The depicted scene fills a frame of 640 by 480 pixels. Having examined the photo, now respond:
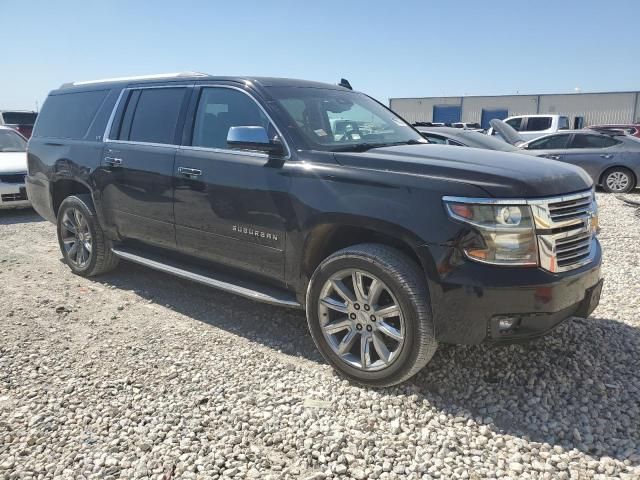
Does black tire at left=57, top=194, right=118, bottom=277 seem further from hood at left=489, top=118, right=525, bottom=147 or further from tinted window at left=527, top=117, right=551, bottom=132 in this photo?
tinted window at left=527, top=117, right=551, bottom=132

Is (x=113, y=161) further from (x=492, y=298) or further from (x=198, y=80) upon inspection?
(x=492, y=298)

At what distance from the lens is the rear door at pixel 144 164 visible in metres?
4.26

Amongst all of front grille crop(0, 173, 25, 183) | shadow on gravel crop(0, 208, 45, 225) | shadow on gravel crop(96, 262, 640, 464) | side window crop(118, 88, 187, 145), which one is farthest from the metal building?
shadow on gravel crop(96, 262, 640, 464)

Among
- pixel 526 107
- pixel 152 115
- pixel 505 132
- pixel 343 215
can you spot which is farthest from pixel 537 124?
pixel 526 107

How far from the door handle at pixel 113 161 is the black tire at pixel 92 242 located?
2.06 ft

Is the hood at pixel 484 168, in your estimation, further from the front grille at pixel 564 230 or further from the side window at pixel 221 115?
the side window at pixel 221 115

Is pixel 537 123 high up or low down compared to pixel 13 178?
up

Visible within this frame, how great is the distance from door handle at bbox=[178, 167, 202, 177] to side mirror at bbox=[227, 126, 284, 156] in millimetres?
563

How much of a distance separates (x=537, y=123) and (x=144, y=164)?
1719 centimetres

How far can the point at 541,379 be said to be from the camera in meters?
3.27

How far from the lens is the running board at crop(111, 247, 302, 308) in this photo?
3.59 m

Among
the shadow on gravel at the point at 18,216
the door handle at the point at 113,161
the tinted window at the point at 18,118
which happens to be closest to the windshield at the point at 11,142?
the shadow on gravel at the point at 18,216

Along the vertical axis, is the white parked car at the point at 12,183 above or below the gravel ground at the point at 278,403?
Result: above

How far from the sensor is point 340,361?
10.7 feet
